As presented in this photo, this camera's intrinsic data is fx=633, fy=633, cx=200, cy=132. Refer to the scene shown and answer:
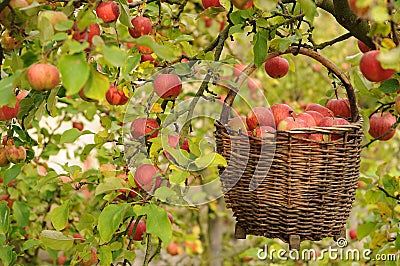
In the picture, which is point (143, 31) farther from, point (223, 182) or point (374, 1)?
point (374, 1)

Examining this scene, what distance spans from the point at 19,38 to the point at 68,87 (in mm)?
422

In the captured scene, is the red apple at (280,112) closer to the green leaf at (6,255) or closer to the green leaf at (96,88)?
the green leaf at (96,88)

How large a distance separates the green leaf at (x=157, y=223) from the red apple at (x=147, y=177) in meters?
0.10

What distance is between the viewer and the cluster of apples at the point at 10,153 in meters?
1.46

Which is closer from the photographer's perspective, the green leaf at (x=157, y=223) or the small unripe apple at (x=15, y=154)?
the green leaf at (x=157, y=223)

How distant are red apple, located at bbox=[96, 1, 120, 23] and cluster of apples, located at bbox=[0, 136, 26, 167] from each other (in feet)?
1.50

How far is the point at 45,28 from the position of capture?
97 centimetres

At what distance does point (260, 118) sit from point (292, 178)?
0.14 m

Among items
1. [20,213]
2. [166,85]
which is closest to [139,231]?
[166,85]

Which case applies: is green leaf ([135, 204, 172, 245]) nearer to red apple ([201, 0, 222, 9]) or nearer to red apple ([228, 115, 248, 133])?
red apple ([228, 115, 248, 133])

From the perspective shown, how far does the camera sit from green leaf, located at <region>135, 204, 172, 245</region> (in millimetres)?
1186

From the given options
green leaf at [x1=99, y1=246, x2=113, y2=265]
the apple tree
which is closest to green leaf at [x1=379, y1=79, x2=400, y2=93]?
the apple tree

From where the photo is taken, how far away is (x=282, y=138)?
1245 mm

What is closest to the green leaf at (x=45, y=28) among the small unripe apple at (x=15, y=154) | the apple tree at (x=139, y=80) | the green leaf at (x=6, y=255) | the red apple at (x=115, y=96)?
the apple tree at (x=139, y=80)
